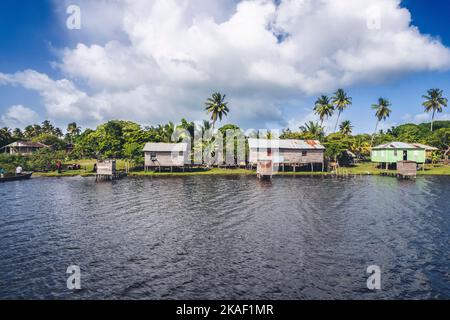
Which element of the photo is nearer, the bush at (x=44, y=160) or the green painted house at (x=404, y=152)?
the green painted house at (x=404, y=152)

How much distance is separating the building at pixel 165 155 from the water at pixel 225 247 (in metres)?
24.9

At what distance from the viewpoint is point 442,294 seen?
38.9 ft

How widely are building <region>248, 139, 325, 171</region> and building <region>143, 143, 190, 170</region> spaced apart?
45.3 feet

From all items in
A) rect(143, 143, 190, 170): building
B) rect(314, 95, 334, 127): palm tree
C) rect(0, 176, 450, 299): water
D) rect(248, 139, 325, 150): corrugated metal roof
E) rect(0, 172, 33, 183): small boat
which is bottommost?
rect(0, 176, 450, 299): water

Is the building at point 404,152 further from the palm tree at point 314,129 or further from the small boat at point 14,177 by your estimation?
the small boat at point 14,177

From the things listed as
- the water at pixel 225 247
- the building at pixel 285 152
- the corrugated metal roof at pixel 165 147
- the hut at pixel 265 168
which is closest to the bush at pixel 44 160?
the corrugated metal roof at pixel 165 147

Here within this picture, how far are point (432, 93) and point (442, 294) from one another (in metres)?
82.1

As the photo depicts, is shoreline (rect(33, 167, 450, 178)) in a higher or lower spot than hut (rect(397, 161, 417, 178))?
lower

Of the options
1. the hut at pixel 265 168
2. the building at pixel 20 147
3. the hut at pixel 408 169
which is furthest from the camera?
the building at pixel 20 147

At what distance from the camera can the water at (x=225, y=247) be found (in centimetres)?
1239

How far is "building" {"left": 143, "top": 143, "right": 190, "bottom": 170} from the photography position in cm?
5547

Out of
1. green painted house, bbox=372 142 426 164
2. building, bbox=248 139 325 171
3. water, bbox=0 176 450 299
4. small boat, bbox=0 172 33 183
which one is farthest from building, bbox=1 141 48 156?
green painted house, bbox=372 142 426 164

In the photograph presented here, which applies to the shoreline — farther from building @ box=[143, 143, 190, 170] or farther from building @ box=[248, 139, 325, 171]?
building @ box=[248, 139, 325, 171]

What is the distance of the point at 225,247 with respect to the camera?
16922 mm
